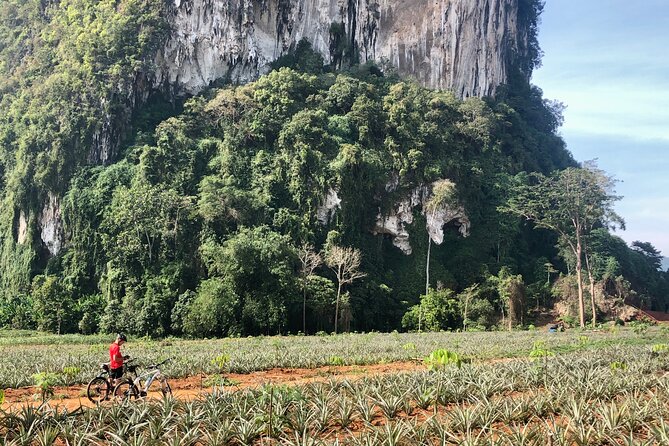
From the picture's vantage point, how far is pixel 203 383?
404 inches

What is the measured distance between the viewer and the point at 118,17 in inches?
1880

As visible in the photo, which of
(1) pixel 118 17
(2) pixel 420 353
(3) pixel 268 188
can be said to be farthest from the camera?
(1) pixel 118 17

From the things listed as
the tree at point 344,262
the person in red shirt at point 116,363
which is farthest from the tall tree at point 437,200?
the person in red shirt at point 116,363

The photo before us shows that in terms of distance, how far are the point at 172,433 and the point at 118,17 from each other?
51372 millimetres

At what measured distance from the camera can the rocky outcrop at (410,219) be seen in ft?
154

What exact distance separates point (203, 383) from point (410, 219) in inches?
1515

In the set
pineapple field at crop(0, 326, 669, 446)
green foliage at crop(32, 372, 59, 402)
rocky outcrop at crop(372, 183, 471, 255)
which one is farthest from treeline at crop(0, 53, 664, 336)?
pineapple field at crop(0, 326, 669, 446)

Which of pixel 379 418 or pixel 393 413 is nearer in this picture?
pixel 379 418

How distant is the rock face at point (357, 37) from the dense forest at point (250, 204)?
197 inches

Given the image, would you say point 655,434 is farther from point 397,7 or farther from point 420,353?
point 397,7

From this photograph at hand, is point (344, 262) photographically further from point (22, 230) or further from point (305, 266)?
point (22, 230)

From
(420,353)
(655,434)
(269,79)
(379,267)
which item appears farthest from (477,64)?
(655,434)

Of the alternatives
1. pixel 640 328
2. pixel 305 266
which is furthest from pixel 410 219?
pixel 640 328

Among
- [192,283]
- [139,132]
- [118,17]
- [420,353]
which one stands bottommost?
[420,353]
